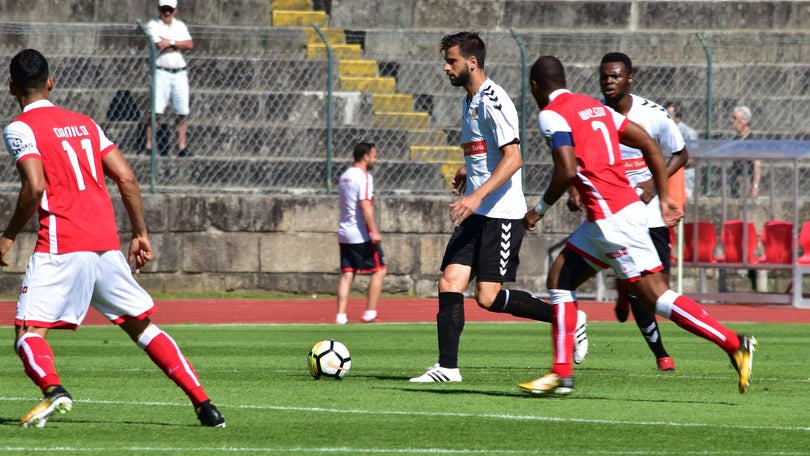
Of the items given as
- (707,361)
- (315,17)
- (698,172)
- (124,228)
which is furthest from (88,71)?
(707,361)

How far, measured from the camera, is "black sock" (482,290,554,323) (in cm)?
997

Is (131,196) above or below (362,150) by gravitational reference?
above

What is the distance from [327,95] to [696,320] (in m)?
13.4

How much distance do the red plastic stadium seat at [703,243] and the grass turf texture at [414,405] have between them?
22.5 ft

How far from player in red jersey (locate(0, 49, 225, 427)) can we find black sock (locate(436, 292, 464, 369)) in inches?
103

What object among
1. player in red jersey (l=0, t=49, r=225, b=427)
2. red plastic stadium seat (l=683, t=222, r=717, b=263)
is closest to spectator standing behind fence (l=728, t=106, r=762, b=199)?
red plastic stadium seat (l=683, t=222, r=717, b=263)

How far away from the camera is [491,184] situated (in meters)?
9.09

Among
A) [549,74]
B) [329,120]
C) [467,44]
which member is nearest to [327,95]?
[329,120]

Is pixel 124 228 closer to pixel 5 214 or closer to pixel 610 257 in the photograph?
pixel 5 214

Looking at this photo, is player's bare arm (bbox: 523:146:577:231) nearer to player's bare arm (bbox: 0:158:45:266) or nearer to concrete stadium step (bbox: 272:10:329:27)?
player's bare arm (bbox: 0:158:45:266)

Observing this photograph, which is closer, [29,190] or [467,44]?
[29,190]

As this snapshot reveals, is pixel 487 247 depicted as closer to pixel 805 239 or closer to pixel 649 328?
pixel 649 328

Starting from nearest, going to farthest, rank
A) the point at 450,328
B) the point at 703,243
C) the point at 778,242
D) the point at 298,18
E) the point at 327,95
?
the point at 450,328
the point at 778,242
the point at 703,243
the point at 327,95
the point at 298,18

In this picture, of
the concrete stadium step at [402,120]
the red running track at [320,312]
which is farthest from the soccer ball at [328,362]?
the concrete stadium step at [402,120]
